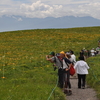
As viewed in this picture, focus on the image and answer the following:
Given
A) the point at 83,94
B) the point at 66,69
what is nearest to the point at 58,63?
the point at 66,69

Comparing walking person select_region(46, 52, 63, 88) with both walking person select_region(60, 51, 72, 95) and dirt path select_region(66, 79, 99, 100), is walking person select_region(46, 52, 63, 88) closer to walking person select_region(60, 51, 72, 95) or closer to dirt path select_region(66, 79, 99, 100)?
walking person select_region(60, 51, 72, 95)

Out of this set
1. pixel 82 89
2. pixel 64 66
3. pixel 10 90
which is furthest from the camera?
pixel 82 89

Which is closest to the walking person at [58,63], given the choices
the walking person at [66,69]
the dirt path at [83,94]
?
the walking person at [66,69]

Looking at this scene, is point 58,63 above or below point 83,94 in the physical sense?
above

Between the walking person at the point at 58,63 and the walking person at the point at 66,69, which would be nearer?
the walking person at the point at 58,63

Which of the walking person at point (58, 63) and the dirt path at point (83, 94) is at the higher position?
the walking person at point (58, 63)

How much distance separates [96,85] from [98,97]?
2.75m

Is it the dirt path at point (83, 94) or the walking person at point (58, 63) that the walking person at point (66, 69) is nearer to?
the walking person at point (58, 63)

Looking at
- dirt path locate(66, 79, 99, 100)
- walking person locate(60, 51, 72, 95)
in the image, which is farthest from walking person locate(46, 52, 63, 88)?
dirt path locate(66, 79, 99, 100)

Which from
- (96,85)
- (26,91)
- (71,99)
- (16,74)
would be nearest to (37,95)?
(26,91)

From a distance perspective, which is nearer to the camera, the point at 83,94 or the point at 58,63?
the point at 58,63

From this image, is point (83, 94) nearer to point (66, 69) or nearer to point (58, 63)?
point (66, 69)

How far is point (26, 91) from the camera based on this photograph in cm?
1181

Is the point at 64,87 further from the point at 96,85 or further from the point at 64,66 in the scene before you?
the point at 96,85
